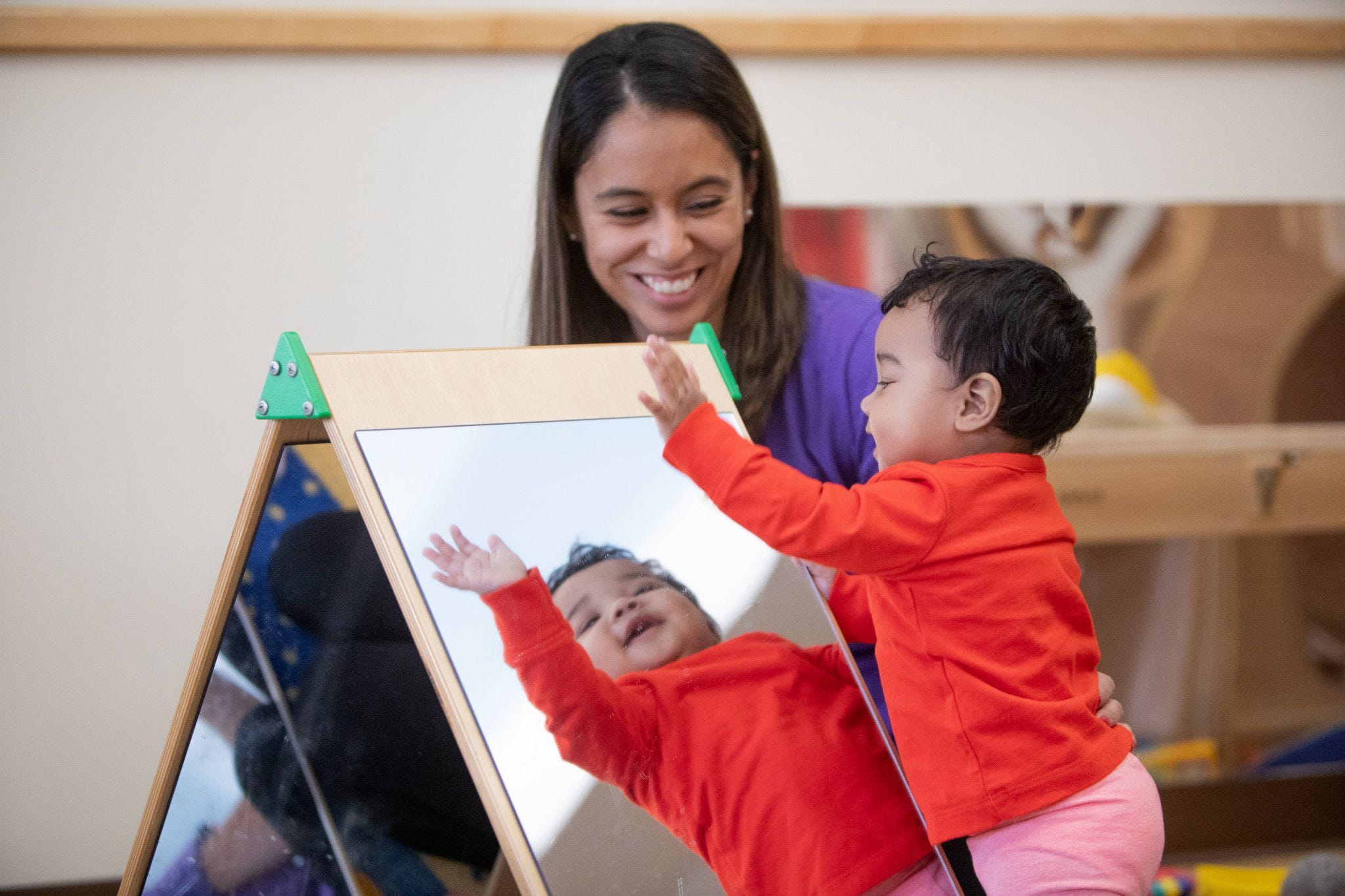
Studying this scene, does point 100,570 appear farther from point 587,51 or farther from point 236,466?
point 587,51

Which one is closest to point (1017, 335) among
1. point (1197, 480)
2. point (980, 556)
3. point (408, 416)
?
point (980, 556)

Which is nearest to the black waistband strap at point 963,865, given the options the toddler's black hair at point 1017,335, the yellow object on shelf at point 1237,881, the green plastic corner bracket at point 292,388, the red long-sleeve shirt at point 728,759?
the red long-sleeve shirt at point 728,759

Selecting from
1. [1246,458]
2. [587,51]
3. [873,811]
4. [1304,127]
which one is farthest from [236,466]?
[1304,127]

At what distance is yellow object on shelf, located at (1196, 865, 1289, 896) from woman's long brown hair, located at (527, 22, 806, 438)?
45.9 inches

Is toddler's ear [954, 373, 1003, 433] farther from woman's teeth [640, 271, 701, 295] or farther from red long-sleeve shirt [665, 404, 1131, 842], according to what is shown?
woman's teeth [640, 271, 701, 295]

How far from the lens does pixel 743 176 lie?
4.03 ft

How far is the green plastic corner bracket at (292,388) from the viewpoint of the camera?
2.73 ft

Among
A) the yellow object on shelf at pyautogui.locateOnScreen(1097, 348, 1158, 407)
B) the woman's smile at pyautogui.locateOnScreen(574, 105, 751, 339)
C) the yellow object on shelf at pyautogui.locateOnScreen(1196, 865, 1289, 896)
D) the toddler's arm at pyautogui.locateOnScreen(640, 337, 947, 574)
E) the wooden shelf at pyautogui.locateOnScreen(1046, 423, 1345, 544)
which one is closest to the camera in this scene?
the toddler's arm at pyautogui.locateOnScreen(640, 337, 947, 574)

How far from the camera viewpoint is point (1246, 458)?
1.92 meters

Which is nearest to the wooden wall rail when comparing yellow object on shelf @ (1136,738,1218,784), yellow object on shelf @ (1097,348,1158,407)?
yellow object on shelf @ (1097,348,1158,407)

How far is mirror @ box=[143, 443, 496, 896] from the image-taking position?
97 centimetres

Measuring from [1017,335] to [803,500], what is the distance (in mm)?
216

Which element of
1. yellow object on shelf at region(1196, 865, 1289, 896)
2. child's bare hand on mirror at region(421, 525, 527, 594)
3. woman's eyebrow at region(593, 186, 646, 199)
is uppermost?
woman's eyebrow at region(593, 186, 646, 199)

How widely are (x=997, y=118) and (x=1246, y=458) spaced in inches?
30.5
